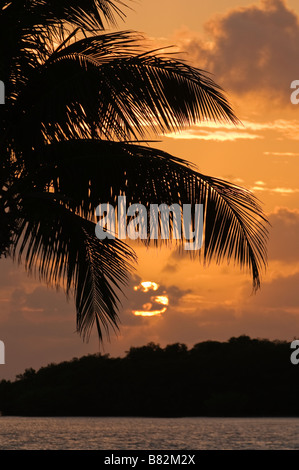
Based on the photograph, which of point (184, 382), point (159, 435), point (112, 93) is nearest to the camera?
point (112, 93)

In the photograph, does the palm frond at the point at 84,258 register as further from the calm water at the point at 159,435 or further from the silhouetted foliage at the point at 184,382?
the calm water at the point at 159,435

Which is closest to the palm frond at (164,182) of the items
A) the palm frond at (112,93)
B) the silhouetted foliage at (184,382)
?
the palm frond at (112,93)

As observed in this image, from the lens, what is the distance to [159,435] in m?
128

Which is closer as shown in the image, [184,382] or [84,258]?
[84,258]

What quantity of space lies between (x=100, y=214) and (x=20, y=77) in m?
2.15

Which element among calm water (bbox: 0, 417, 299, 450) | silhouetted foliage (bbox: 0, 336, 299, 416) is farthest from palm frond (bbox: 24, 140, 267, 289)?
calm water (bbox: 0, 417, 299, 450)

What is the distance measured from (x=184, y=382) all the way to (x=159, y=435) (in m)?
34.0

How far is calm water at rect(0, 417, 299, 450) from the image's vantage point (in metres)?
105

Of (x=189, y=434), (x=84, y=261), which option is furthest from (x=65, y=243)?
(x=189, y=434)

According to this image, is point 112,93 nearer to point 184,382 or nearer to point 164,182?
point 164,182

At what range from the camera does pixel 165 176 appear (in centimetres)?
1050

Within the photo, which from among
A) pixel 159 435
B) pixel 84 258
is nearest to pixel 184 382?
pixel 159 435

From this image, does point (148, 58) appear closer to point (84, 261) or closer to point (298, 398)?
point (84, 261)

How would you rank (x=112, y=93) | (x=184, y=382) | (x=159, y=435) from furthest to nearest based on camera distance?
(x=159, y=435), (x=184, y=382), (x=112, y=93)
